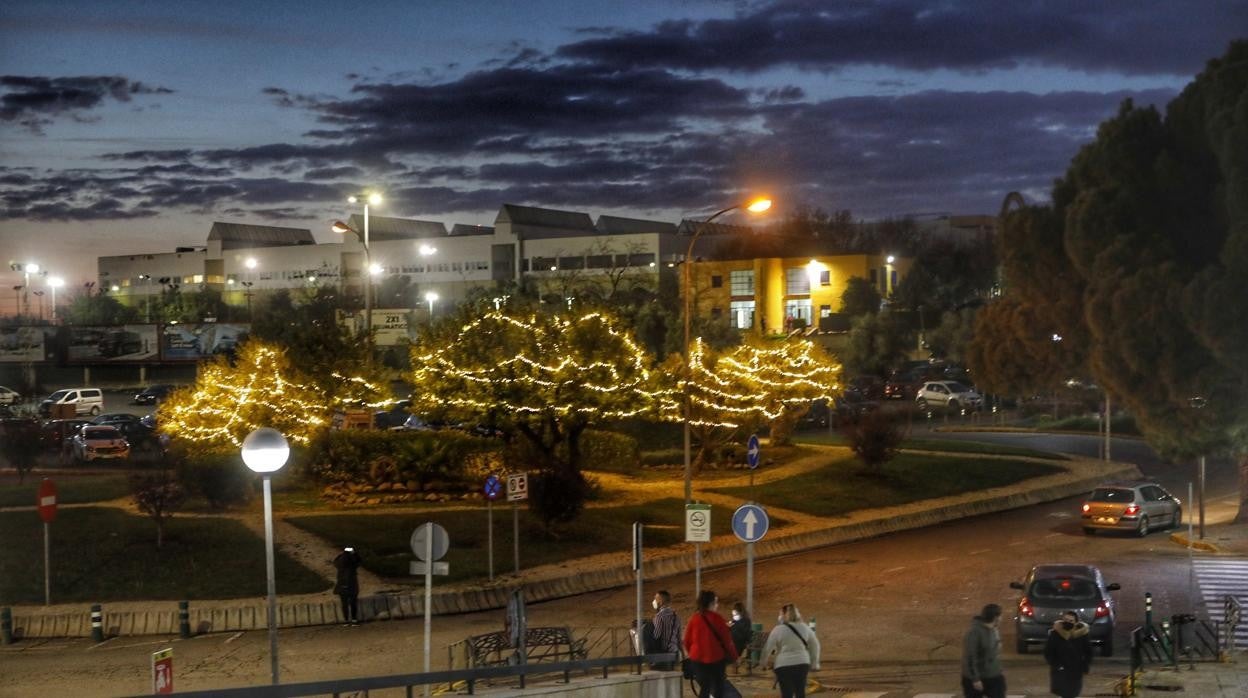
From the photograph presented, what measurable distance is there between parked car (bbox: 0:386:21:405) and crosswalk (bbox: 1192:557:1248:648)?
4207 centimetres

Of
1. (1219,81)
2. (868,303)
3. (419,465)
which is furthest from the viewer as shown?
(868,303)

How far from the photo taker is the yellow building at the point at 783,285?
300 feet

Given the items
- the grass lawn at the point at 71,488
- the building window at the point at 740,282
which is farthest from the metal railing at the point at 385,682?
the building window at the point at 740,282

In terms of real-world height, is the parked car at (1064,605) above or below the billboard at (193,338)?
below

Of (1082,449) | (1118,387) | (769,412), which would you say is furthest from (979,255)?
(1118,387)

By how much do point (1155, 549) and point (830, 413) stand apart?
26166mm

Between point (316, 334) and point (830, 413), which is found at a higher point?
point (316, 334)

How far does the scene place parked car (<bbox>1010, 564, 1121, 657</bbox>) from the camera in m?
21.2

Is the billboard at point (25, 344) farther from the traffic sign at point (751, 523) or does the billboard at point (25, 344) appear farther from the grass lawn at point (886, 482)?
the traffic sign at point (751, 523)

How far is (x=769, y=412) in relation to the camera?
4594cm

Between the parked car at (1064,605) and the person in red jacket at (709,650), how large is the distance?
902cm

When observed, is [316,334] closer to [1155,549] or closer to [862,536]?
[862,536]

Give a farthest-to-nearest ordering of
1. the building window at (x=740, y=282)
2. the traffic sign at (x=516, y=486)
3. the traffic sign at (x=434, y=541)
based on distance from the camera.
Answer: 1. the building window at (x=740, y=282)
2. the traffic sign at (x=516, y=486)
3. the traffic sign at (x=434, y=541)

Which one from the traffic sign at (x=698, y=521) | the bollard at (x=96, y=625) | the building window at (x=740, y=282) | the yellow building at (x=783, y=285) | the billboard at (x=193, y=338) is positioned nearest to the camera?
the traffic sign at (x=698, y=521)
